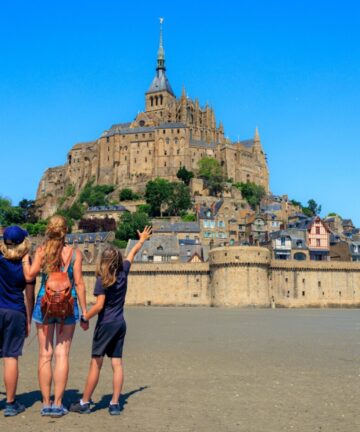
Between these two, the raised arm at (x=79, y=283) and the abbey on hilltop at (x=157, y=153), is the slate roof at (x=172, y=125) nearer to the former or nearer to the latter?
the abbey on hilltop at (x=157, y=153)

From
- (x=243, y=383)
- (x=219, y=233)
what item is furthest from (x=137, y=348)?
(x=219, y=233)

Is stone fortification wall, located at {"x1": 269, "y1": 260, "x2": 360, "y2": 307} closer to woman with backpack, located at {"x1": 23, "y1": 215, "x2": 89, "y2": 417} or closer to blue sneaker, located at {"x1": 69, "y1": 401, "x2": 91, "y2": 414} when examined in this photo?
blue sneaker, located at {"x1": 69, "y1": 401, "x2": 91, "y2": 414}

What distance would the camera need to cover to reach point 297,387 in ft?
40.2

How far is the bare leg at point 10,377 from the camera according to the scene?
30.5 ft

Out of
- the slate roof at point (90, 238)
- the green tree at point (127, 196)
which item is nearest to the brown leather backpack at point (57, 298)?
the slate roof at point (90, 238)

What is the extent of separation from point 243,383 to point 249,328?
19.6m

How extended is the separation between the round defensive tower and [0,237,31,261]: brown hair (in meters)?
48.9

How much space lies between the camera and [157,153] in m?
126

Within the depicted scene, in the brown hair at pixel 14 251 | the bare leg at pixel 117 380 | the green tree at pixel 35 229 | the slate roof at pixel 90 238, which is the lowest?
the bare leg at pixel 117 380

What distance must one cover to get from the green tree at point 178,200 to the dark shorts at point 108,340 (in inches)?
3683

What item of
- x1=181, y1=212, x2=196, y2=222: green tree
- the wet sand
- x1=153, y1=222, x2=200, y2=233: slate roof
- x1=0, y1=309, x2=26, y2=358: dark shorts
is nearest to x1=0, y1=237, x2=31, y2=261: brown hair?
x1=0, y1=309, x2=26, y2=358: dark shorts

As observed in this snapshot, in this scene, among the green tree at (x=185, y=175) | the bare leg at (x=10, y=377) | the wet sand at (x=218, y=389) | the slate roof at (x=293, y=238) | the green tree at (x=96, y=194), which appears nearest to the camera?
the wet sand at (x=218, y=389)

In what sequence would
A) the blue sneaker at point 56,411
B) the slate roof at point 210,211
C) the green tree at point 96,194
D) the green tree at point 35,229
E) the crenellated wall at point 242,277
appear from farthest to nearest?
the green tree at point 96,194 < the green tree at point 35,229 < the slate roof at point 210,211 < the crenellated wall at point 242,277 < the blue sneaker at point 56,411

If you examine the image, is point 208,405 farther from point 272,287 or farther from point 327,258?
point 327,258
